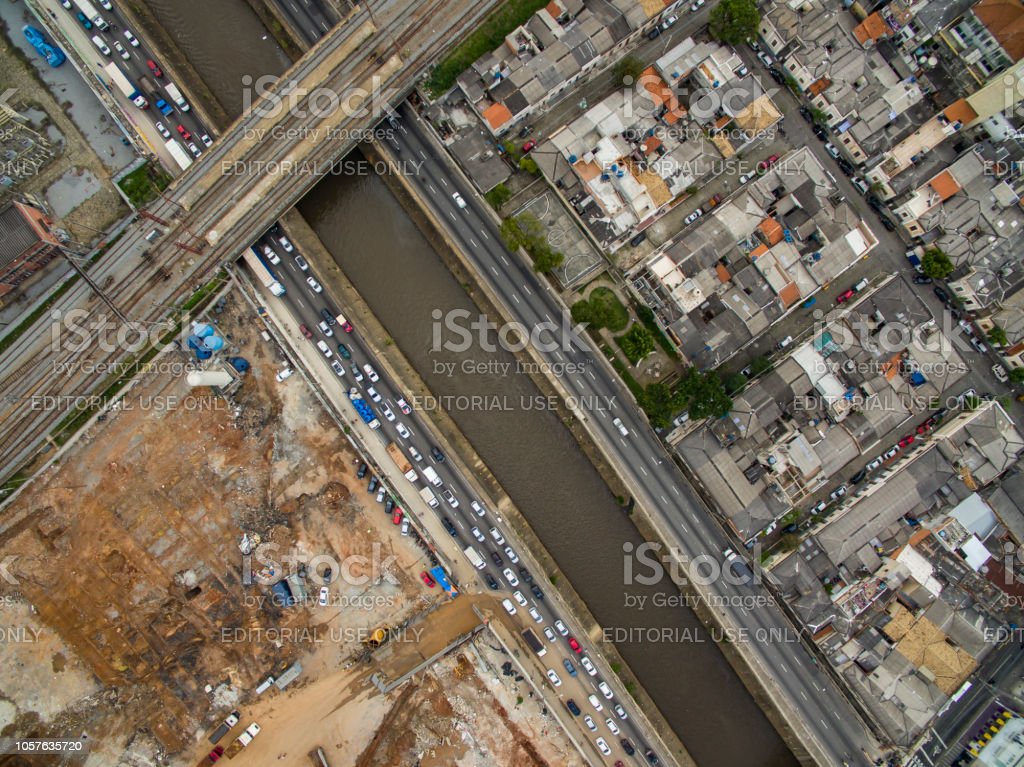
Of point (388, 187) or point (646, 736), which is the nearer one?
point (646, 736)

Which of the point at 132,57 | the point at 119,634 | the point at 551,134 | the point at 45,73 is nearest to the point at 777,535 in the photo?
the point at 551,134

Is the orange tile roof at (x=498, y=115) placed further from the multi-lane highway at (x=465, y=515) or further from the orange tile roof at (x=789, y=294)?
the orange tile roof at (x=789, y=294)

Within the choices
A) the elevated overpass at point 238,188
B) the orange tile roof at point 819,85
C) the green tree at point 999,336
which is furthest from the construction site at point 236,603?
the orange tile roof at point 819,85

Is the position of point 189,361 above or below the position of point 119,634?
above

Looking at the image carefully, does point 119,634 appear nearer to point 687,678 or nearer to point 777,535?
point 687,678

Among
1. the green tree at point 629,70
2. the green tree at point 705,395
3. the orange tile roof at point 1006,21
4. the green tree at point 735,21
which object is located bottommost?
the green tree at point 705,395
